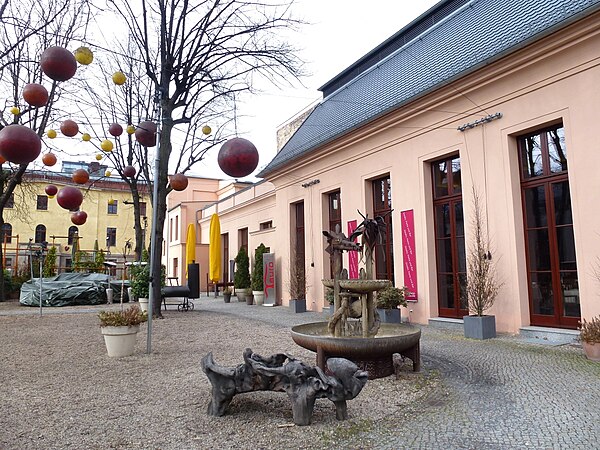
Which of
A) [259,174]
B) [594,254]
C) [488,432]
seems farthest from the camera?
[259,174]

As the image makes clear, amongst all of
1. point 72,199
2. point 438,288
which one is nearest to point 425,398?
point 438,288

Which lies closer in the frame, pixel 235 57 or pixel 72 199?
pixel 72 199

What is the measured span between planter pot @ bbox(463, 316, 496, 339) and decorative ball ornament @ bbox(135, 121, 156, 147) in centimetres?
709

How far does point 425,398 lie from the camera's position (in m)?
4.66

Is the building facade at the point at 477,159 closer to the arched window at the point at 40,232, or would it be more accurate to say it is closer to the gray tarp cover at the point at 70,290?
the gray tarp cover at the point at 70,290

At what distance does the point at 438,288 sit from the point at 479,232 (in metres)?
2.00

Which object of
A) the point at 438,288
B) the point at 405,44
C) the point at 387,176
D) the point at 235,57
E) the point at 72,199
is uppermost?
the point at 405,44

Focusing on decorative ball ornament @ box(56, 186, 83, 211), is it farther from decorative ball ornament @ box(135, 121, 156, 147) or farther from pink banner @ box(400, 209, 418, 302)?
pink banner @ box(400, 209, 418, 302)

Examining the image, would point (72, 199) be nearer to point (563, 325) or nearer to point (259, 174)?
point (563, 325)

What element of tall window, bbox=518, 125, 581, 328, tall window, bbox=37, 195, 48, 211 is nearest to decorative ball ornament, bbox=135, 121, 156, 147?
tall window, bbox=518, 125, 581, 328

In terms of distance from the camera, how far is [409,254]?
10891mm

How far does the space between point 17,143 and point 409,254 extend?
8328mm

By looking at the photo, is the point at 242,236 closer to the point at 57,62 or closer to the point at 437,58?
the point at 437,58

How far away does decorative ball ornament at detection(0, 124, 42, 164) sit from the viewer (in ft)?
18.9
